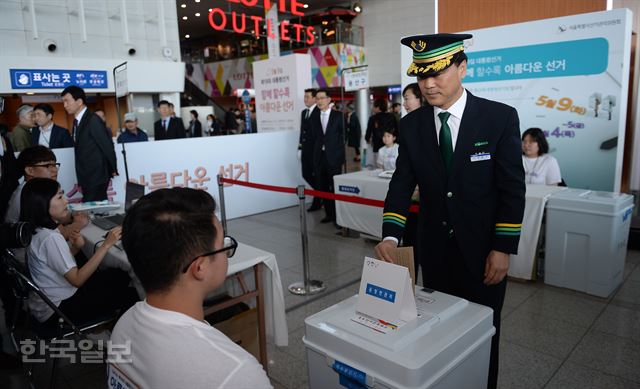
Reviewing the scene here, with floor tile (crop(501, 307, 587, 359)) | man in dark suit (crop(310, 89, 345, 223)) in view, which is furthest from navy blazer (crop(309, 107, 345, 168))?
floor tile (crop(501, 307, 587, 359))

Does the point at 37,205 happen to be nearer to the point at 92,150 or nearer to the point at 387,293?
the point at 387,293

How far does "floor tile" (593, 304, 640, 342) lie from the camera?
A: 2631mm

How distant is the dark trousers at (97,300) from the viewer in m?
2.16

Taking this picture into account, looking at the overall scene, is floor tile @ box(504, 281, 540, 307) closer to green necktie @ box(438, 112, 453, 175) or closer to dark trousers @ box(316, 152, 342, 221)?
green necktie @ box(438, 112, 453, 175)

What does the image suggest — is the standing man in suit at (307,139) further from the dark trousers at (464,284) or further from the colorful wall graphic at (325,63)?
the colorful wall graphic at (325,63)

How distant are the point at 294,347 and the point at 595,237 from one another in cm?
226

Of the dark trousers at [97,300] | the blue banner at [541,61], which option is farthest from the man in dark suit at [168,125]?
the dark trousers at [97,300]

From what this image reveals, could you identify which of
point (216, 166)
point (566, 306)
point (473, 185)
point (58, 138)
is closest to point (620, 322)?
point (566, 306)

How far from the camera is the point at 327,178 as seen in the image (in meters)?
5.72

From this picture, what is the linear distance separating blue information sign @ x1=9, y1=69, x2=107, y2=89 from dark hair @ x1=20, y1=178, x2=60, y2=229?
7287mm

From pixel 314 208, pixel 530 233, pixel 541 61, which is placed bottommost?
pixel 314 208

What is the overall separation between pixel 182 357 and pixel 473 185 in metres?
1.13

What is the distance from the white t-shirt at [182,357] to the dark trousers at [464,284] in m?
0.96

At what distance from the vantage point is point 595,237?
122 inches
